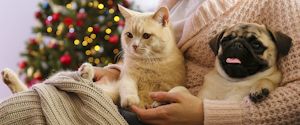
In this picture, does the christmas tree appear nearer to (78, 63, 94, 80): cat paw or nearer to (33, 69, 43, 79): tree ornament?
(33, 69, 43, 79): tree ornament

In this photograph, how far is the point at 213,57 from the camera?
44.4 inches

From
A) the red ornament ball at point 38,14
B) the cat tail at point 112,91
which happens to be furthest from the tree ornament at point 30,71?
the cat tail at point 112,91

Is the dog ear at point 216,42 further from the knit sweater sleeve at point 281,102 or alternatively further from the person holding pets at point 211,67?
the knit sweater sleeve at point 281,102

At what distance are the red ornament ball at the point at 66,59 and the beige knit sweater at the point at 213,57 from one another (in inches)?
65.4

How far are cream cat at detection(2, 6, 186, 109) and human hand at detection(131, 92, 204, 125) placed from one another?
0.22 metres

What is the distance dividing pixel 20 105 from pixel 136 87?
21.1 inches

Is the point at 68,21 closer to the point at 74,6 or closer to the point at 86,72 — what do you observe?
the point at 74,6

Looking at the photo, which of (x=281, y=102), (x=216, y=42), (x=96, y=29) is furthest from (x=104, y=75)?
(x=96, y=29)

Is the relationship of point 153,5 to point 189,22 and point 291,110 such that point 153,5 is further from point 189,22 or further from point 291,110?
point 291,110

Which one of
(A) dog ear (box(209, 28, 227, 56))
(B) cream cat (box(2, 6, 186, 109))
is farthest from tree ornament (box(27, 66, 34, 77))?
(A) dog ear (box(209, 28, 227, 56))

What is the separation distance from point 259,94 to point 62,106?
0.77m

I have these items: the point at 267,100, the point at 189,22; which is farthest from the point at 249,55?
the point at 189,22

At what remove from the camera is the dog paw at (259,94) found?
823mm

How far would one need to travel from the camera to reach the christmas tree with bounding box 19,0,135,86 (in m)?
2.55
